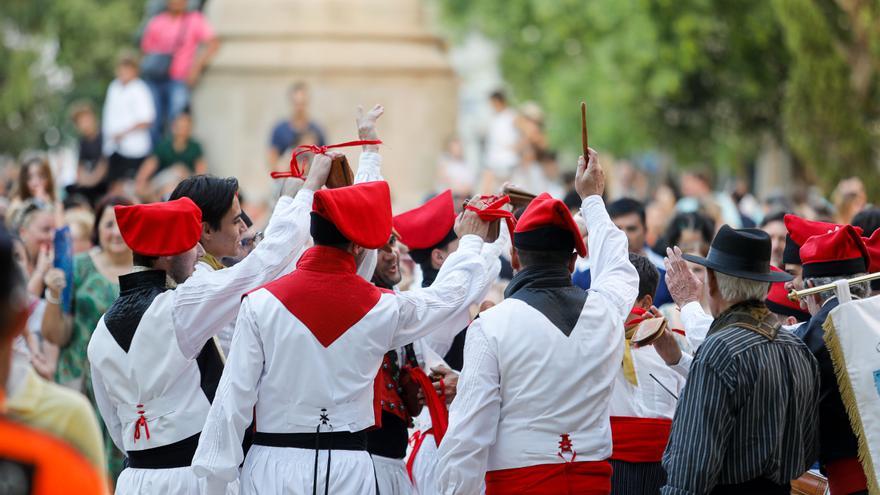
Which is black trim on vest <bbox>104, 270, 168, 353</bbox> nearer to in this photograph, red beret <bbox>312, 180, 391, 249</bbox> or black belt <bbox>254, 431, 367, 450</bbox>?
black belt <bbox>254, 431, 367, 450</bbox>

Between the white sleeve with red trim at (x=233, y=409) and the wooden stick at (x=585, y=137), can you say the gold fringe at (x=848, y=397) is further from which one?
the white sleeve with red trim at (x=233, y=409)

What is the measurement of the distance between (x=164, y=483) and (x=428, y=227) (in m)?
2.02

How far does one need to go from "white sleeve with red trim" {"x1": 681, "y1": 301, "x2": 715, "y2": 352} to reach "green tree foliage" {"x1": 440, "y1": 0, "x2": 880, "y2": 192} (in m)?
12.8

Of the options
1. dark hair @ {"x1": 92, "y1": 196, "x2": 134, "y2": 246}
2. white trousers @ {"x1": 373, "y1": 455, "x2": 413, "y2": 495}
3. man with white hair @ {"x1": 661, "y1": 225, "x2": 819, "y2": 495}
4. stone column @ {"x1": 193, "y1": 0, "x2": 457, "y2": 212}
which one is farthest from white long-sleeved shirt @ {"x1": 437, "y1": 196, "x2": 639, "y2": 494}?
stone column @ {"x1": 193, "y1": 0, "x2": 457, "y2": 212}

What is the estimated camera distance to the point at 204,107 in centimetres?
1722

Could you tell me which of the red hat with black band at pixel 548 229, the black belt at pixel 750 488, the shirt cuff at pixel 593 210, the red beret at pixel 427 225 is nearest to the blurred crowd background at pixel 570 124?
the red beret at pixel 427 225

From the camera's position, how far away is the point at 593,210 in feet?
20.9

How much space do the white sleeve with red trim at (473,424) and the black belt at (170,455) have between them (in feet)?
3.79

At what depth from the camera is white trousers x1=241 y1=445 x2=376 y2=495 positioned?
6.04 meters

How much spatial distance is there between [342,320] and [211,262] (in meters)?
0.97

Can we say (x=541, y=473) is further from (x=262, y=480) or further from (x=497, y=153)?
(x=497, y=153)

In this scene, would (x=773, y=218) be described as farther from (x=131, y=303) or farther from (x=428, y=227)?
(x=131, y=303)

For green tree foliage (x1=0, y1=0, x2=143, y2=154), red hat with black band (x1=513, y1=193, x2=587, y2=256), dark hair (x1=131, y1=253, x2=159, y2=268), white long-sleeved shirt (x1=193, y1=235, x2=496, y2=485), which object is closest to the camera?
white long-sleeved shirt (x1=193, y1=235, x2=496, y2=485)

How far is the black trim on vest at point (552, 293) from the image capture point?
6.02 m
